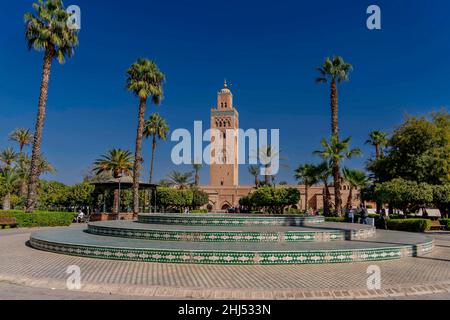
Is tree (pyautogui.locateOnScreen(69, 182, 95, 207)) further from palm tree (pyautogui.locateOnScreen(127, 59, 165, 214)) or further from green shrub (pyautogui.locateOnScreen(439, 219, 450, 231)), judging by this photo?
green shrub (pyautogui.locateOnScreen(439, 219, 450, 231))

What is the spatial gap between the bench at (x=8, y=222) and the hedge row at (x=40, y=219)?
0.24 metres

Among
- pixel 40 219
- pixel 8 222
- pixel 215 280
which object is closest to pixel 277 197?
pixel 40 219

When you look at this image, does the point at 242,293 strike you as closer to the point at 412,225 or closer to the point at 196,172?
the point at 412,225

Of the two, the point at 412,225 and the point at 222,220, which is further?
the point at 412,225

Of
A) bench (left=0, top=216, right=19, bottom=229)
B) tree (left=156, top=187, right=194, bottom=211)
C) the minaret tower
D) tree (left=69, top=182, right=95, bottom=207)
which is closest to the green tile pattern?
bench (left=0, top=216, right=19, bottom=229)

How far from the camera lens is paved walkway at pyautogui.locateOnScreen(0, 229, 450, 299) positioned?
5.82m

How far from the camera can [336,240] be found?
11242 millimetres

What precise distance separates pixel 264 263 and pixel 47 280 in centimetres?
461

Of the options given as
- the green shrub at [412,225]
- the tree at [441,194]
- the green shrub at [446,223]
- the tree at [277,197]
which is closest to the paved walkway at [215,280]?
the green shrub at [412,225]

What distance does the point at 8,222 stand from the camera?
20547 millimetres

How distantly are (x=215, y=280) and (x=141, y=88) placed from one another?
24.3m

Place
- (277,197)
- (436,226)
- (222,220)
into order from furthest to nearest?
(277,197), (436,226), (222,220)
